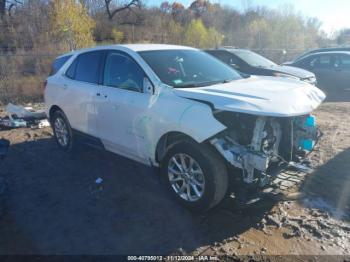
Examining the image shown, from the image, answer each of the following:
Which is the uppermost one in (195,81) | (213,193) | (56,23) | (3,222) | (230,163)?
(56,23)

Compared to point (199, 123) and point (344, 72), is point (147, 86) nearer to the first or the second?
point (199, 123)

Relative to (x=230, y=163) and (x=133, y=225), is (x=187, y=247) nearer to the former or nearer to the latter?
(x=133, y=225)

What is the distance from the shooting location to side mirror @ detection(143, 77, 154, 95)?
4102 millimetres

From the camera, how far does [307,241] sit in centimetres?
332

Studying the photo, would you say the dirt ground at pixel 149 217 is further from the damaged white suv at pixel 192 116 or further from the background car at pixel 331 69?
the background car at pixel 331 69

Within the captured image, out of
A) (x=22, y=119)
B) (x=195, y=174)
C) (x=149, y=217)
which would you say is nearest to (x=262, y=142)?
(x=195, y=174)

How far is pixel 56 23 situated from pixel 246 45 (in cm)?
1645

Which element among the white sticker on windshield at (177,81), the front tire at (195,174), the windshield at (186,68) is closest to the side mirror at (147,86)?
the windshield at (186,68)

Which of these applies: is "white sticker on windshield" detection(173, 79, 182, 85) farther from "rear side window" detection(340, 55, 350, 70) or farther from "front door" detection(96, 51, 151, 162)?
"rear side window" detection(340, 55, 350, 70)

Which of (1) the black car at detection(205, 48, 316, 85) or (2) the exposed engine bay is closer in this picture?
(2) the exposed engine bay

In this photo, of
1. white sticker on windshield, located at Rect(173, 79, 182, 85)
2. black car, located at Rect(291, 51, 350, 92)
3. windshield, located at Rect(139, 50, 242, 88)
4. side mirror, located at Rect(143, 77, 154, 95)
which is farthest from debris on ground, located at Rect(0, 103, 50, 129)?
black car, located at Rect(291, 51, 350, 92)

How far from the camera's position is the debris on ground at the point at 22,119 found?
26.5ft

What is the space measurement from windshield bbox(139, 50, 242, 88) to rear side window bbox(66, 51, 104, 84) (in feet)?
2.95

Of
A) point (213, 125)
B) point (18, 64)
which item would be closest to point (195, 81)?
point (213, 125)
